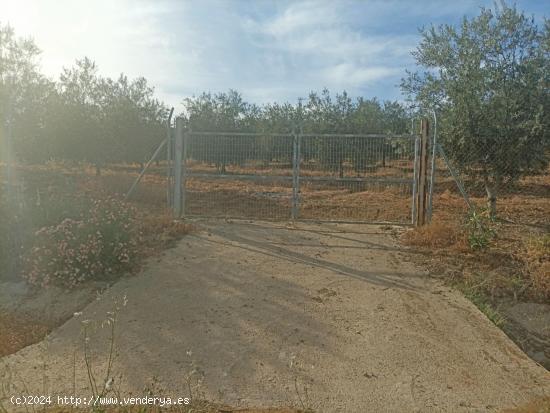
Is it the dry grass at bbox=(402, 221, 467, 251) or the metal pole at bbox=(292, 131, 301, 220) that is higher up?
the metal pole at bbox=(292, 131, 301, 220)

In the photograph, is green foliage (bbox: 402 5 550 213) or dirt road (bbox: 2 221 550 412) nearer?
dirt road (bbox: 2 221 550 412)

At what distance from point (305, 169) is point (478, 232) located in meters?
5.62

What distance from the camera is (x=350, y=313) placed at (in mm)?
5395

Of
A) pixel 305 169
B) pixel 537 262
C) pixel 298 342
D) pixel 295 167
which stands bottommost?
pixel 298 342

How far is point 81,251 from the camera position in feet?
20.9

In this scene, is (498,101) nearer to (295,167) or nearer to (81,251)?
(295,167)

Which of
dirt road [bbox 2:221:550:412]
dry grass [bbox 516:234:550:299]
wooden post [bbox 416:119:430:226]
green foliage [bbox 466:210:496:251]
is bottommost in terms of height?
dirt road [bbox 2:221:550:412]

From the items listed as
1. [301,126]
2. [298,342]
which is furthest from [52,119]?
[298,342]

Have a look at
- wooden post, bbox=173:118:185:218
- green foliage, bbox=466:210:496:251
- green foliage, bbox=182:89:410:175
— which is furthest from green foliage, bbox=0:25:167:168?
green foliage, bbox=466:210:496:251

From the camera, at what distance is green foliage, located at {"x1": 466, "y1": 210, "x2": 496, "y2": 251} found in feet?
25.0

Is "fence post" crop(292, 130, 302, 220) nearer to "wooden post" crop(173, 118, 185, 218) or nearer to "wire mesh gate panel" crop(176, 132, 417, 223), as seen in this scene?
"wire mesh gate panel" crop(176, 132, 417, 223)

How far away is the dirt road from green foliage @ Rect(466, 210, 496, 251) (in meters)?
1.33

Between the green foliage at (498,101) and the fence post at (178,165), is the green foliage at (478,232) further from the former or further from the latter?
the fence post at (178,165)

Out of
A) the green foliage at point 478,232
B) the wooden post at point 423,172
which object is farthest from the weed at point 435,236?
Result: the wooden post at point 423,172
